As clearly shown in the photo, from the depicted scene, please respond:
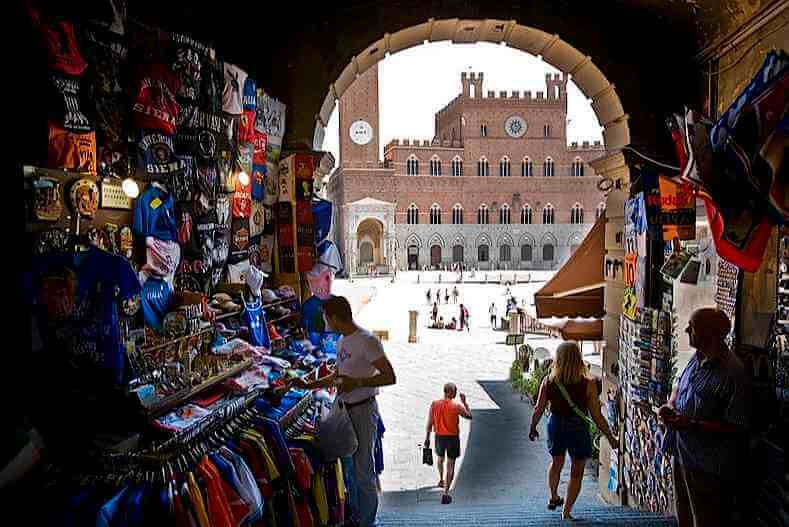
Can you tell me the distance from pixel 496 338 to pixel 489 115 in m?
32.9

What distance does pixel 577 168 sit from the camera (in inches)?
1823

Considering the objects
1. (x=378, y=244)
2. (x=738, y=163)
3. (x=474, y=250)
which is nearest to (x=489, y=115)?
(x=474, y=250)

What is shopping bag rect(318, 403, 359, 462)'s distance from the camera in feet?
11.3

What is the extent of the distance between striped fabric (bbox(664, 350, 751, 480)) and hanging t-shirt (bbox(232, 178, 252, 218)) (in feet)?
11.1

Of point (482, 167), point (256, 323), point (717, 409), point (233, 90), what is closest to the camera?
point (717, 409)

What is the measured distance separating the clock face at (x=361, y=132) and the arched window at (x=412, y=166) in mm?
3946

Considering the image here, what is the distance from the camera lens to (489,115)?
46.2 metres

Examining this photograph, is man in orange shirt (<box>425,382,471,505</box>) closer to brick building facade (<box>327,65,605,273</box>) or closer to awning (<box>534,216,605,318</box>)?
awning (<box>534,216,605,318</box>)

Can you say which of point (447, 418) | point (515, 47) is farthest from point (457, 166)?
point (447, 418)

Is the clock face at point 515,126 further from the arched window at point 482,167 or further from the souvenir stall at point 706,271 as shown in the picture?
the souvenir stall at point 706,271

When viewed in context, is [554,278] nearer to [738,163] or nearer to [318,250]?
[318,250]

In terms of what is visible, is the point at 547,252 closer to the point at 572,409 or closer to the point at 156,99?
the point at 572,409

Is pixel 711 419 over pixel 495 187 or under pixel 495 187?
under

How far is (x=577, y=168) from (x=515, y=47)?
43.2 metres
